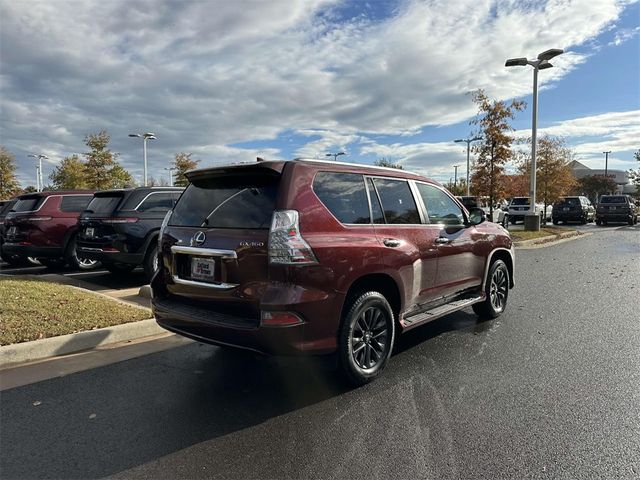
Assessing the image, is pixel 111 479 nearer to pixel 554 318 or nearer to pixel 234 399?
pixel 234 399

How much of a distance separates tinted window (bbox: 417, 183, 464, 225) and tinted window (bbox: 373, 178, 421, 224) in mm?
277

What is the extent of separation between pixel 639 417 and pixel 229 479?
302 cm

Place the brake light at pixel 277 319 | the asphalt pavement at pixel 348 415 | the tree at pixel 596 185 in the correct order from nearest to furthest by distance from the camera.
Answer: the asphalt pavement at pixel 348 415 → the brake light at pixel 277 319 → the tree at pixel 596 185

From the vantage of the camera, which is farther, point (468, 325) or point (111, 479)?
point (468, 325)

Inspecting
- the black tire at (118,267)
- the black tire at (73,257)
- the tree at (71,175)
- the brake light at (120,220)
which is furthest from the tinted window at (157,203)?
the tree at (71,175)

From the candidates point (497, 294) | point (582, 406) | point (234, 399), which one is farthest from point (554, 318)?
point (234, 399)

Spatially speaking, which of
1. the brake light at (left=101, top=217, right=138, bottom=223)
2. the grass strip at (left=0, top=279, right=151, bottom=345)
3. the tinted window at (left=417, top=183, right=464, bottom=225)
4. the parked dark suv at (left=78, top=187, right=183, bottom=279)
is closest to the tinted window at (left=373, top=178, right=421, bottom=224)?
the tinted window at (left=417, top=183, right=464, bottom=225)

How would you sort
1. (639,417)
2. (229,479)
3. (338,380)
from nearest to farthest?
1. (229,479)
2. (639,417)
3. (338,380)

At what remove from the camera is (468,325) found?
6.14m

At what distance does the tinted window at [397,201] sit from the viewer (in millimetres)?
4578

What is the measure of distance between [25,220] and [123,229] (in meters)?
3.02

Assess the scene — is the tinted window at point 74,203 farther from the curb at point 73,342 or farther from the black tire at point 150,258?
the curb at point 73,342

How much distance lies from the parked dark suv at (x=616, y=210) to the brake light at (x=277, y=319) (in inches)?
1255

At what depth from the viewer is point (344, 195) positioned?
163 inches
